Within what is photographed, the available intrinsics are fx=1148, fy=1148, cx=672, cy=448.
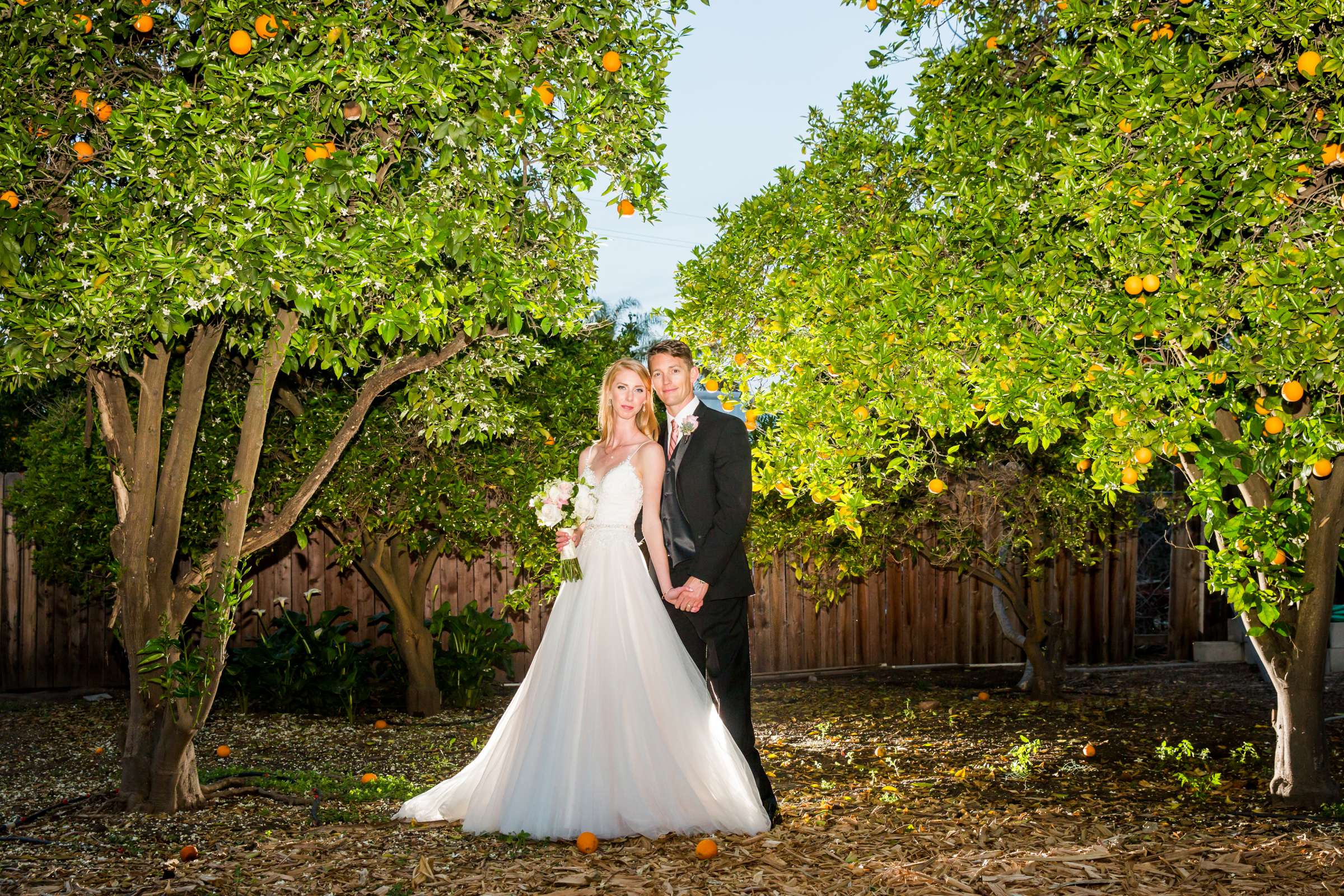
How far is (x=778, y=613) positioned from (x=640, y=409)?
6926 millimetres

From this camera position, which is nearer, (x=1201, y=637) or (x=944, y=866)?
(x=944, y=866)

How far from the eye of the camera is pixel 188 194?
382 cm

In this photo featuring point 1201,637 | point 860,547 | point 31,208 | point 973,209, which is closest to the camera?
point 31,208

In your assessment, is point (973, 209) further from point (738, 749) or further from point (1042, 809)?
point (1042, 809)

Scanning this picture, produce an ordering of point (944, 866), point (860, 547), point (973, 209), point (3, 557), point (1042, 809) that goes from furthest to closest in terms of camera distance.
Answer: point (3, 557) < point (860, 547) < point (1042, 809) < point (973, 209) < point (944, 866)

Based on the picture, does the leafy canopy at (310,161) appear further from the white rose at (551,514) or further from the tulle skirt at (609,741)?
the tulle skirt at (609,741)

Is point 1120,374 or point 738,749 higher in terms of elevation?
point 1120,374

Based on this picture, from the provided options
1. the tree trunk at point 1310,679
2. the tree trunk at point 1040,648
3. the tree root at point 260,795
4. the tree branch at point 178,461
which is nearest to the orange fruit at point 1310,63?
the tree trunk at point 1310,679

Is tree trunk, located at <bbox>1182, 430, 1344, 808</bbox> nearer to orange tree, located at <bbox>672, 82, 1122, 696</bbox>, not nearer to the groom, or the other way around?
orange tree, located at <bbox>672, 82, 1122, 696</bbox>

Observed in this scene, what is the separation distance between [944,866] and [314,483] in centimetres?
335

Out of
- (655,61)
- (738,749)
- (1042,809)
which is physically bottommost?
(1042,809)

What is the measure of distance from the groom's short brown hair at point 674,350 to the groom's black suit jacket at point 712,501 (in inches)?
9.0

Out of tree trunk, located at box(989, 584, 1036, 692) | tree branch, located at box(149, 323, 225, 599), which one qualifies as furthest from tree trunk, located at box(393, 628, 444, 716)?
tree trunk, located at box(989, 584, 1036, 692)

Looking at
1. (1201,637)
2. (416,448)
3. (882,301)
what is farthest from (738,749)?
(1201,637)
